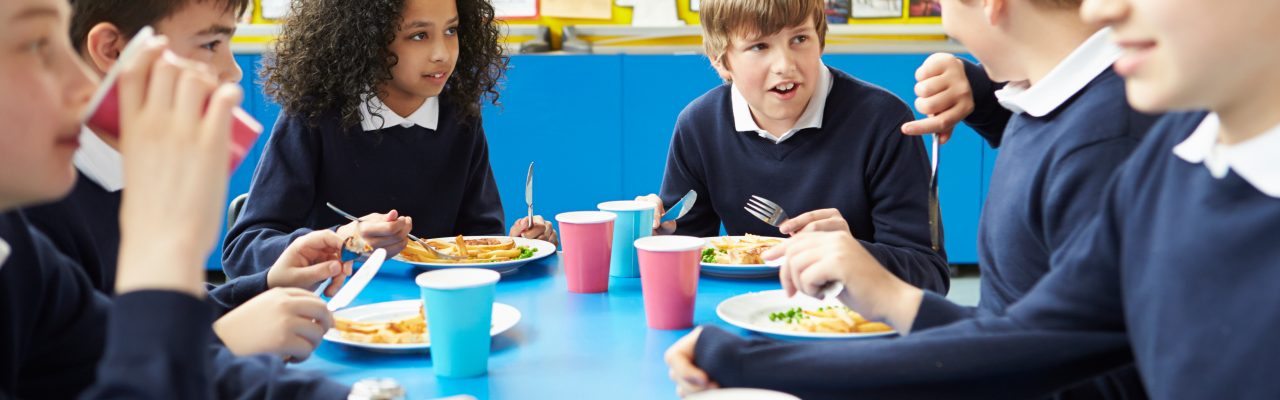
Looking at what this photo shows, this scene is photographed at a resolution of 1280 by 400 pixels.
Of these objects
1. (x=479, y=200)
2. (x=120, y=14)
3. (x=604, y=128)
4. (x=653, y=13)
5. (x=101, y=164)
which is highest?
(x=120, y=14)

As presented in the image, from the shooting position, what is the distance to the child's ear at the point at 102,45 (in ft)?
4.28

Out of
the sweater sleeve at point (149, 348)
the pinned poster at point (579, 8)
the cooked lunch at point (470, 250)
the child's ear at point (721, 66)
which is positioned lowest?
the cooked lunch at point (470, 250)

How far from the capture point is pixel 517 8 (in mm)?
3955

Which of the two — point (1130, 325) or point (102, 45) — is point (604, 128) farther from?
point (1130, 325)

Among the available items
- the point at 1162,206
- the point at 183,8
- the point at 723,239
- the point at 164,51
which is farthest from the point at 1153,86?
the point at 183,8

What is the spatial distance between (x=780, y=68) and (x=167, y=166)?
1.37 metres

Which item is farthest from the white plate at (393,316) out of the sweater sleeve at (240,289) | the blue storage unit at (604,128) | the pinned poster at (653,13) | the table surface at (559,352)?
the pinned poster at (653,13)

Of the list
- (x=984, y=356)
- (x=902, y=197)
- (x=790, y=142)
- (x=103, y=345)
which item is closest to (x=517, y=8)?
(x=790, y=142)

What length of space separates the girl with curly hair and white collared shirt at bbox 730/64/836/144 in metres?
0.42

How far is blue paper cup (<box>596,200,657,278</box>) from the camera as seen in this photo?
1.52 metres

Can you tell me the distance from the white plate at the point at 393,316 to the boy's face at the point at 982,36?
0.61 m

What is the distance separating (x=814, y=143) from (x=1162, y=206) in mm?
1105

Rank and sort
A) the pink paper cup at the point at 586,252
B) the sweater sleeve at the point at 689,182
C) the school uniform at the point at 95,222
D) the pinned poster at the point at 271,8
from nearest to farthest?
the school uniform at the point at 95,222, the pink paper cup at the point at 586,252, the sweater sleeve at the point at 689,182, the pinned poster at the point at 271,8

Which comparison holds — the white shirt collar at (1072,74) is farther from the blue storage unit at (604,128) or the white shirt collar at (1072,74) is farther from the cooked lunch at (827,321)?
the blue storage unit at (604,128)
